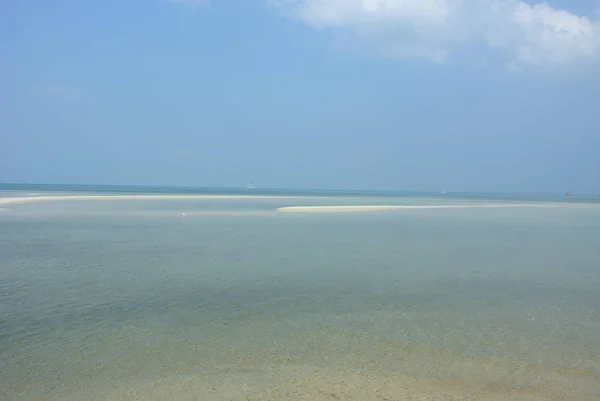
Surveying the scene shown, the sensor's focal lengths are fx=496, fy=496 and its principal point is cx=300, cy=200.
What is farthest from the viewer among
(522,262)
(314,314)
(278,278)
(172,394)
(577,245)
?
(577,245)

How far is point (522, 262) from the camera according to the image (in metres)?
20.5

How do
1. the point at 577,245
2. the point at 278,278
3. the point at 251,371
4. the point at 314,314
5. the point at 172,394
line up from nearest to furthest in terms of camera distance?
1. the point at 172,394
2. the point at 251,371
3. the point at 314,314
4. the point at 278,278
5. the point at 577,245

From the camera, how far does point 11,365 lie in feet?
26.8

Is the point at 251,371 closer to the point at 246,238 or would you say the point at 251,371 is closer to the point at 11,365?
the point at 11,365

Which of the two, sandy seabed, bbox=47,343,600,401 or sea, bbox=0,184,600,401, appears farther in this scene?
sea, bbox=0,184,600,401

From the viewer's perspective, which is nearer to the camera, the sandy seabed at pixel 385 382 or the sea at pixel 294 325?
the sandy seabed at pixel 385 382

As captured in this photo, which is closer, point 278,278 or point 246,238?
point 278,278

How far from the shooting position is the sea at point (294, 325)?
7652 mm

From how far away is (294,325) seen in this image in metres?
10.7

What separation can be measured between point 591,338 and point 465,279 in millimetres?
6425

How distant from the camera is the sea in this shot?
7652 mm

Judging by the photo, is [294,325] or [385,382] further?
[294,325]

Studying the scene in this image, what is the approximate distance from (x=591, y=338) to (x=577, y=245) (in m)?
19.1

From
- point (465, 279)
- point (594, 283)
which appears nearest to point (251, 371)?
point (465, 279)
